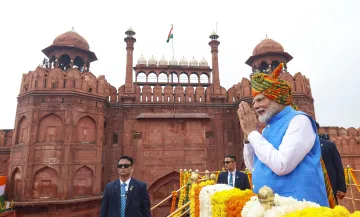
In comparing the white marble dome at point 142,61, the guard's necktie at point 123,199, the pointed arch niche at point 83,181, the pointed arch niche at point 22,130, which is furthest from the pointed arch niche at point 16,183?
the guard's necktie at point 123,199

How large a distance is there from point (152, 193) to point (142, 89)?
6743mm

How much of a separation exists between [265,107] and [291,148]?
1.53 feet

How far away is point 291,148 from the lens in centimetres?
138

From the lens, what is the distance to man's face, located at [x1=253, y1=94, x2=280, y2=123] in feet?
5.77

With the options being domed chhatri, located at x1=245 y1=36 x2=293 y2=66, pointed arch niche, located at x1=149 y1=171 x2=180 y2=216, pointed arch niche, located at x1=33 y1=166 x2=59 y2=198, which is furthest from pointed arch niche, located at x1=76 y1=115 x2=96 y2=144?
domed chhatri, located at x1=245 y1=36 x2=293 y2=66

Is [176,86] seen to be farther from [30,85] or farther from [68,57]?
[30,85]

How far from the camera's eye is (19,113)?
44.0 feet

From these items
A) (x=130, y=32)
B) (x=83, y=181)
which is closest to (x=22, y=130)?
(x=83, y=181)

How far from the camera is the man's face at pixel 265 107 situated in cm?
176

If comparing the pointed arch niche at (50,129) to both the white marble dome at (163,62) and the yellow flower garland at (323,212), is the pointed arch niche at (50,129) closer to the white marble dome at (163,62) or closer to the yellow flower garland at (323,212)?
the white marble dome at (163,62)

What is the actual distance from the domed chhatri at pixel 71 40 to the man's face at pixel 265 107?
50.2 feet

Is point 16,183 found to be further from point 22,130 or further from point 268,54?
point 268,54

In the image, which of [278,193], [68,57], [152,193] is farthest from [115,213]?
[68,57]

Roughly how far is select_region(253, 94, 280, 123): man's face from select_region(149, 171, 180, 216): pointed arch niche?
13559mm
